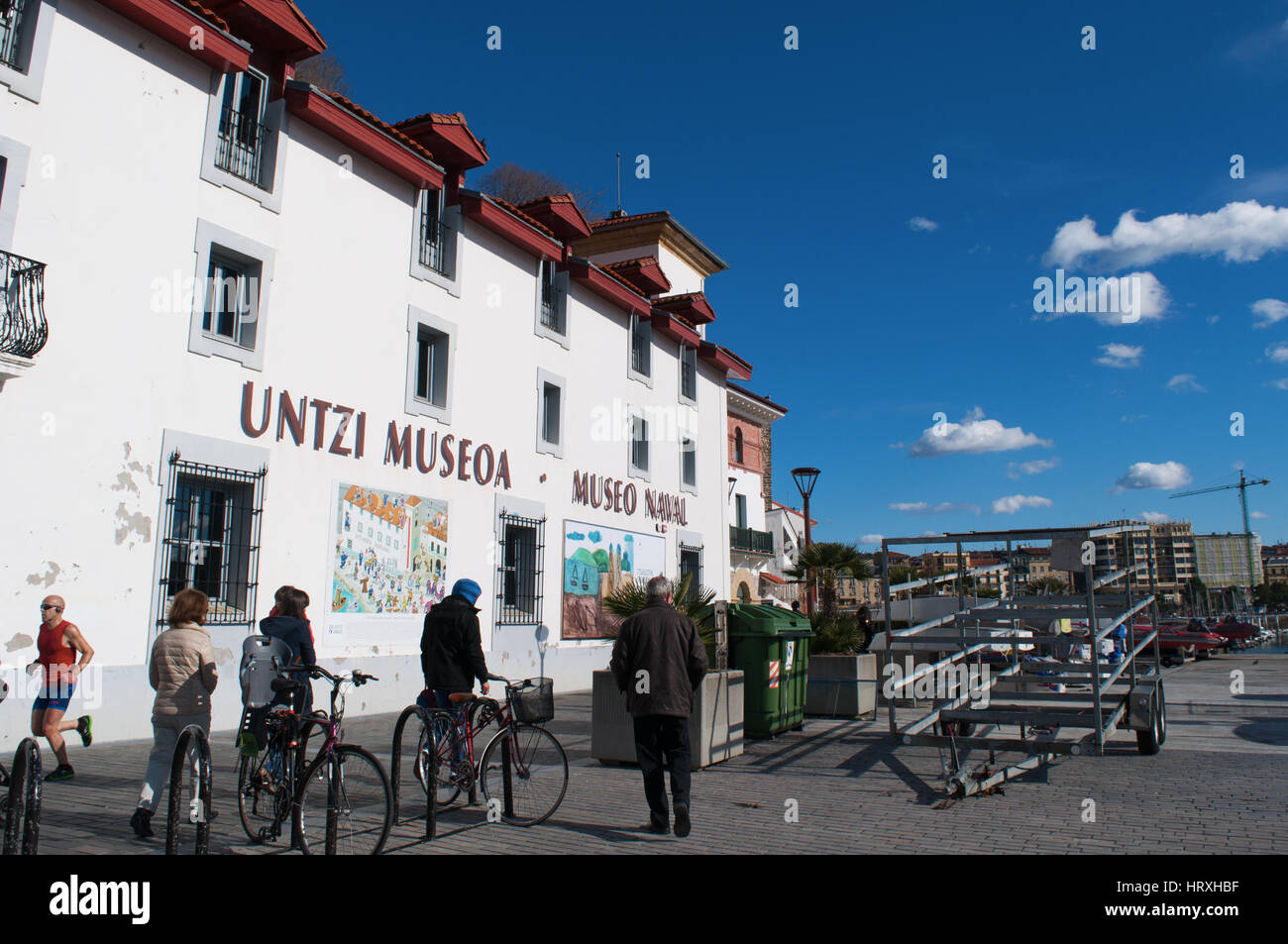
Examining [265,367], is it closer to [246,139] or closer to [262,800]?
[246,139]

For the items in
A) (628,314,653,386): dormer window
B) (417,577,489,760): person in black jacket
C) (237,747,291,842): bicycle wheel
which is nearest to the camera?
(237,747,291,842): bicycle wheel

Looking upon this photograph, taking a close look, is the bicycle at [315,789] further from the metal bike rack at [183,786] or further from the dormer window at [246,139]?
the dormer window at [246,139]

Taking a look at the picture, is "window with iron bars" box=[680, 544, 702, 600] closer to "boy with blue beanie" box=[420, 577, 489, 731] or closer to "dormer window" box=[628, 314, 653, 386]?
"dormer window" box=[628, 314, 653, 386]

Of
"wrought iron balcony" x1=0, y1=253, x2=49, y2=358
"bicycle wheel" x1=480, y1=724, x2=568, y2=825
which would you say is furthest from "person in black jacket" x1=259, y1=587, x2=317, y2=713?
"wrought iron balcony" x1=0, y1=253, x2=49, y2=358

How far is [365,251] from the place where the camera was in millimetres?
14047

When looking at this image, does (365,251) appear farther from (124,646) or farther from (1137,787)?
(1137,787)

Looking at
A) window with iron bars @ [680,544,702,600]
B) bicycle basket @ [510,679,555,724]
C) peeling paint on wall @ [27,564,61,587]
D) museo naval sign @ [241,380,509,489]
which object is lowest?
bicycle basket @ [510,679,555,724]

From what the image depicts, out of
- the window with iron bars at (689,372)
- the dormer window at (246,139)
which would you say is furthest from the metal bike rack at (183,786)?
the window with iron bars at (689,372)

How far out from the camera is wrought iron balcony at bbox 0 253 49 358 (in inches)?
360

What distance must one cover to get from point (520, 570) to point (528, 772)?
11028mm

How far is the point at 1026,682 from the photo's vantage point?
9.65m

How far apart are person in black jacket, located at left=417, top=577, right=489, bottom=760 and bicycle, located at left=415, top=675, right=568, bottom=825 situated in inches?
6.9
